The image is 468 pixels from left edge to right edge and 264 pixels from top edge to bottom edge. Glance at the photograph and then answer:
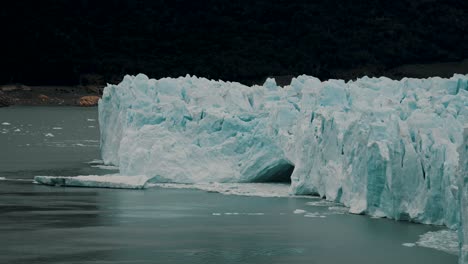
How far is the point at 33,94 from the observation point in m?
105

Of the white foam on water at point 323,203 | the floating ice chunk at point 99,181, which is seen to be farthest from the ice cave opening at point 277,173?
the white foam on water at point 323,203

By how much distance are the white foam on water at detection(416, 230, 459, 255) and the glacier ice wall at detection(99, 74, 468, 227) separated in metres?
0.26

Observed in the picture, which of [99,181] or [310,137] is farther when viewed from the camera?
[99,181]

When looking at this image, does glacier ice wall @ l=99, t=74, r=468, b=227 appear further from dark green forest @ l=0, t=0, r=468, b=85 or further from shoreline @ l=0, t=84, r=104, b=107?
shoreline @ l=0, t=84, r=104, b=107

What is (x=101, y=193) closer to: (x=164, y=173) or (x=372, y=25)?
(x=164, y=173)

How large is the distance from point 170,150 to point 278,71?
7483cm

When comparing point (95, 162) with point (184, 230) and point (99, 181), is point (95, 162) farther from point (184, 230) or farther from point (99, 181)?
point (184, 230)

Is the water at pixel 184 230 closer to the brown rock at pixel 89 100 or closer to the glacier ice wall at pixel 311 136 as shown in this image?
the glacier ice wall at pixel 311 136

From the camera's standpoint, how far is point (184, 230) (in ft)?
63.2

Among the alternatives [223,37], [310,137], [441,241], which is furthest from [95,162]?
[223,37]

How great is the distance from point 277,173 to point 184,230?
23.5ft

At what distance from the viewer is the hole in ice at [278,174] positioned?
25.7 m

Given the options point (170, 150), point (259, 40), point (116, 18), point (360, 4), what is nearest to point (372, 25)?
point (360, 4)

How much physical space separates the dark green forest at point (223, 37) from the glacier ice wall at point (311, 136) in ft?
228
